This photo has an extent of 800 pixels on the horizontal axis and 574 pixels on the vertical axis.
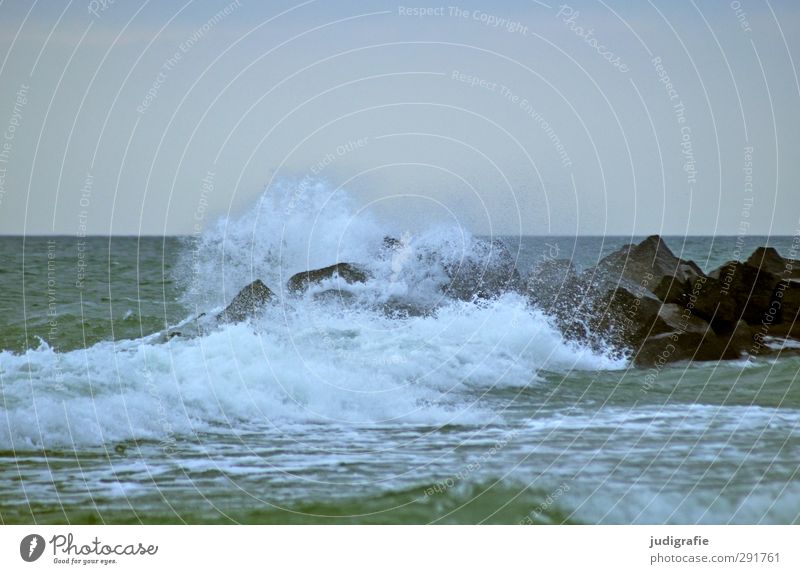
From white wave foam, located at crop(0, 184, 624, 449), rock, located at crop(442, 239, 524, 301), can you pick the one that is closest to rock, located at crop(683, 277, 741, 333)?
white wave foam, located at crop(0, 184, 624, 449)

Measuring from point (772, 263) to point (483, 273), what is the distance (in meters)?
3.12

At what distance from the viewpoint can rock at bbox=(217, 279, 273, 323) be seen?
9336 millimetres

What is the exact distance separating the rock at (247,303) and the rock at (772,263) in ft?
16.7

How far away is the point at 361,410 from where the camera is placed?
25.3 feet

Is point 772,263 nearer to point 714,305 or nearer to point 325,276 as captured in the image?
point 714,305

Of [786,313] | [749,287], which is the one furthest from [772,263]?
[786,313]

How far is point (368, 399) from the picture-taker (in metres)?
7.87

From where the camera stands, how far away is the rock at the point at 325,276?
10000 mm

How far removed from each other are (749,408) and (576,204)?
4081 mm

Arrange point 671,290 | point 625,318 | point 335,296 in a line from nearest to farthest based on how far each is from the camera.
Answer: point 625,318
point 335,296
point 671,290

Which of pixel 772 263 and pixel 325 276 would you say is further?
pixel 772 263

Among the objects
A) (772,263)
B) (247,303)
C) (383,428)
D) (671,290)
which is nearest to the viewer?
(383,428)

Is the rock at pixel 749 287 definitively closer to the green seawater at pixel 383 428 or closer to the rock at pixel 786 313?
the rock at pixel 786 313

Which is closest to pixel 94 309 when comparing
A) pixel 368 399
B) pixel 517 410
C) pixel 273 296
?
pixel 273 296
